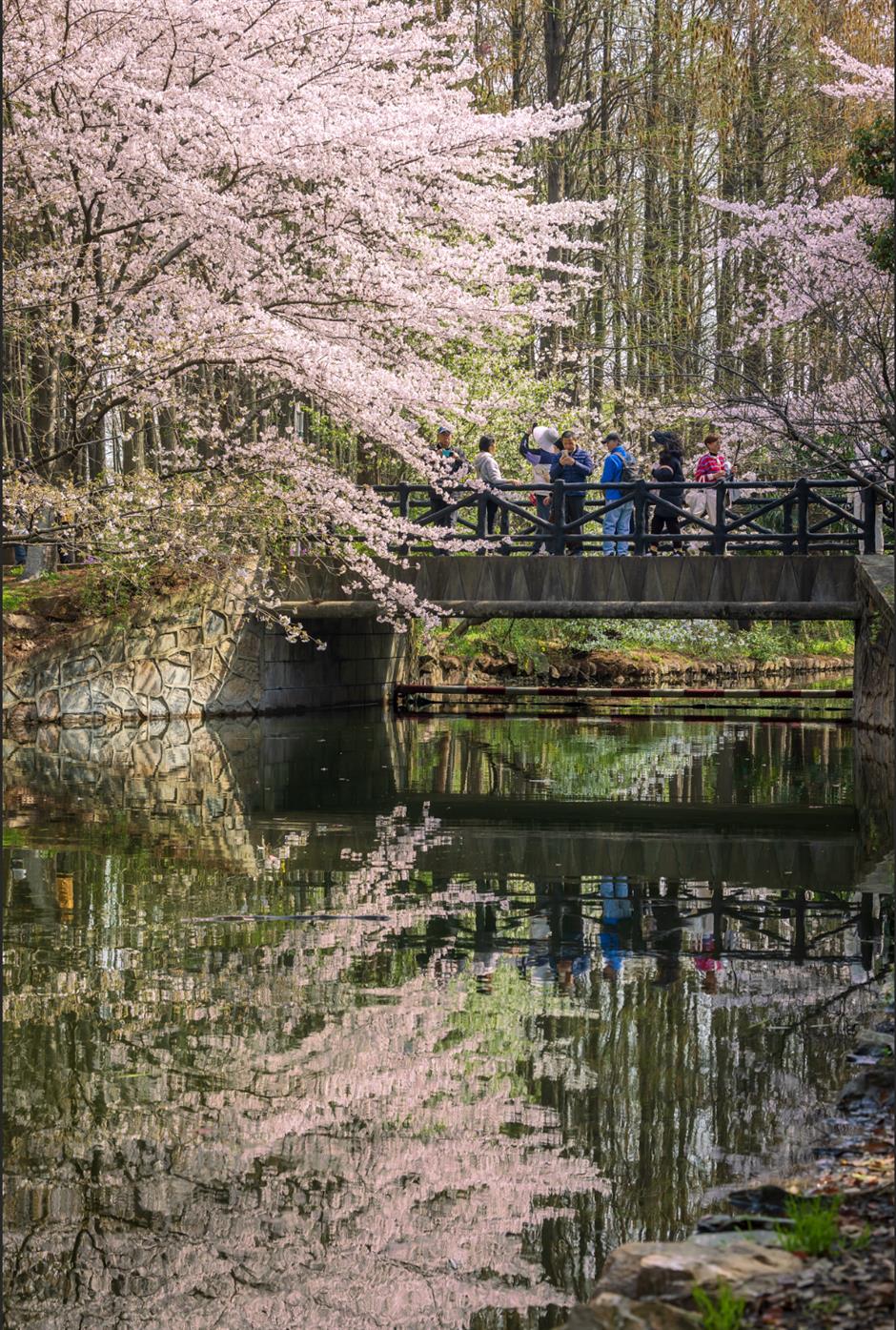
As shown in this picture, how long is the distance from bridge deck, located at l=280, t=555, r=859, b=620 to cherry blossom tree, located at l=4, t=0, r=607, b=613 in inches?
77.6

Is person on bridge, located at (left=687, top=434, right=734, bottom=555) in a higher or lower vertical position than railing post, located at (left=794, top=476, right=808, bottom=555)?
higher

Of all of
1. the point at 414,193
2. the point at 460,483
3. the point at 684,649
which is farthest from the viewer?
the point at 684,649

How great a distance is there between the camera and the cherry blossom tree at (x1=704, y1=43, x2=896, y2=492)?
12344 millimetres

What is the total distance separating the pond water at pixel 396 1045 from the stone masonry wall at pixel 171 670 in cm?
715

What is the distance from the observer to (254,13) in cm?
1403

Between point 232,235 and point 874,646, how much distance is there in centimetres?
874

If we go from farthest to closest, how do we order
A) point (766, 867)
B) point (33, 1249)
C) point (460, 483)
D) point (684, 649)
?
point (684, 649) < point (460, 483) < point (766, 867) < point (33, 1249)

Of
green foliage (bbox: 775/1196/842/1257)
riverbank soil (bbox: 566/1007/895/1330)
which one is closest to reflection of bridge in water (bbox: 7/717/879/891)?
riverbank soil (bbox: 566/1007/895/1330)

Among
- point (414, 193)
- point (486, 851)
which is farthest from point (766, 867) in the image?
point (414, 193)

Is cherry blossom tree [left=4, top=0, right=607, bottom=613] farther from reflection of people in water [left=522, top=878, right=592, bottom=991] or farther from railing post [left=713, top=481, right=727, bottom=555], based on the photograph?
reflection of people in water [left=522, top=878, right=592, bottom=991]

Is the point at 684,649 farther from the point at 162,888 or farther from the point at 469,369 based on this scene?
the point at 162,888

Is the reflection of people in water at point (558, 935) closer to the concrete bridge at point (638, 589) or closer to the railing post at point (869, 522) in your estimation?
the concrete bridge at point (638, 589)

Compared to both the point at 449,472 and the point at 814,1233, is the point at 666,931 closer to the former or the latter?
the point at 814,1233

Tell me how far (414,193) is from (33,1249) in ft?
47.2
